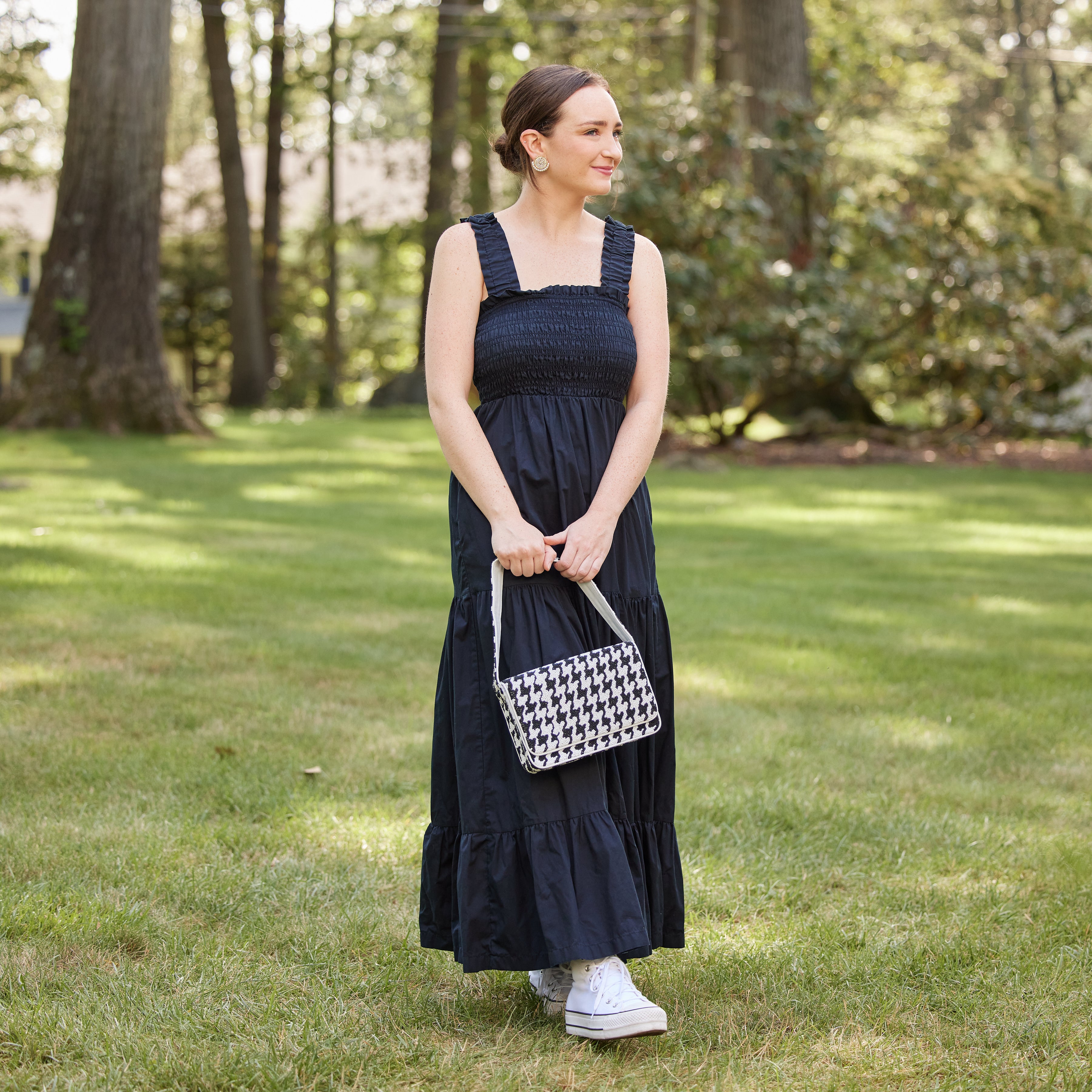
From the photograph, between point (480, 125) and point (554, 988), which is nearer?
point (554, 988)

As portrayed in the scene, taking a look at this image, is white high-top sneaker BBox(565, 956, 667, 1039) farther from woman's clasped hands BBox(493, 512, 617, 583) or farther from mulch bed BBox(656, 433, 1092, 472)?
mulch bed BBox(656, 433, 1092, 472)

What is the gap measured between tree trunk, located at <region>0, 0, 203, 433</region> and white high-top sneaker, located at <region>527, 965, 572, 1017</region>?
39.7 feet

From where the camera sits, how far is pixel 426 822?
3904mm

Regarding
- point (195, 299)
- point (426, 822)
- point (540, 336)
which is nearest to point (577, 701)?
point (540, 336)

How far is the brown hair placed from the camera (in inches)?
110

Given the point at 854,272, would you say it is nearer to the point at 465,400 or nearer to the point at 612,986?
the point at 465,400

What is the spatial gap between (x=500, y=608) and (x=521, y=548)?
0.14 metres

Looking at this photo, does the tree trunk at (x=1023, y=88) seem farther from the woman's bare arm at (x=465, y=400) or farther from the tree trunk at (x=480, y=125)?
the woman's bare arm at (x=465, y=400)

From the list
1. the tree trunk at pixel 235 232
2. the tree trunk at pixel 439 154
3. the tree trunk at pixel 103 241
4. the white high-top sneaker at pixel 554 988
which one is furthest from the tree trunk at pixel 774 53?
the white high-top sneaker at pixel 554 988

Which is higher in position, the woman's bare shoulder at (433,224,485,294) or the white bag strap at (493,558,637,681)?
the woman's bare shoulder at (433,224,485,294)

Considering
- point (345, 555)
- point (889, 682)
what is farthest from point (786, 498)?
point (889, 682)

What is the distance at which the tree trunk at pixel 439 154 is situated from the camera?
23.0 m

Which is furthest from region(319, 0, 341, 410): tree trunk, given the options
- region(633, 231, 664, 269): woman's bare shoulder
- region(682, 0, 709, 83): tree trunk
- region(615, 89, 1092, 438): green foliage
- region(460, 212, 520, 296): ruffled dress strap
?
region(460, 212, 520, 296): ruffled dress strap

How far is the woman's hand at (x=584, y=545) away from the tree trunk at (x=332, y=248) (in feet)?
79.4
